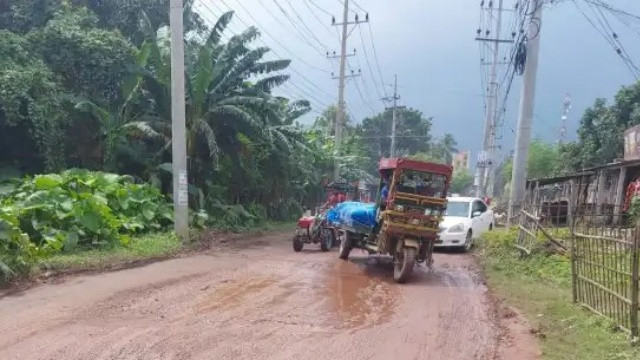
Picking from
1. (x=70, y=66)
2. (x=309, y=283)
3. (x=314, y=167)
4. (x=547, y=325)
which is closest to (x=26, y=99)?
(x=70, y=66)

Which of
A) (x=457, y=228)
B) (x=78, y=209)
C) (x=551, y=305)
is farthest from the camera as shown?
(x=457, y=228)

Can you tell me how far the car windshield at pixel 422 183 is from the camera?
12.0m

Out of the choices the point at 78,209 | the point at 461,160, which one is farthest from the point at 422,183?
the point at 461,160

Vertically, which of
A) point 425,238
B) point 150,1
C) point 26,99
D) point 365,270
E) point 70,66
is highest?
point 150,1

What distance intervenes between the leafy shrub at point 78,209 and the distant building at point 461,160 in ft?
256

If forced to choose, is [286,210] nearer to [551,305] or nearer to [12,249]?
[12,249]

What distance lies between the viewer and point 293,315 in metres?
7.71

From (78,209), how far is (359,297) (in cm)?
639

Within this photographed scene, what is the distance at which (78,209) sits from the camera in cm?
1218

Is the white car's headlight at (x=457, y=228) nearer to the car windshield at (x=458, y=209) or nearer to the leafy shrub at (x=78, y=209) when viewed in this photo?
the car windshield at (x=458, y=209)

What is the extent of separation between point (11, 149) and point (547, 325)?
16.6 meters

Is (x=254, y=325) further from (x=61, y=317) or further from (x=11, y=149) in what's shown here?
(x=11, y=149)

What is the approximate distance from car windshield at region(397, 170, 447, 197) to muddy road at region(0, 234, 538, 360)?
1.75m

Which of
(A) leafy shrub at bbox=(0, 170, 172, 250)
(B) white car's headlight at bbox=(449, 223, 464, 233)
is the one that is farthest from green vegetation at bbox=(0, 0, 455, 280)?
(B) white car's headlight at bbox=(449, 223, 464, 233)
